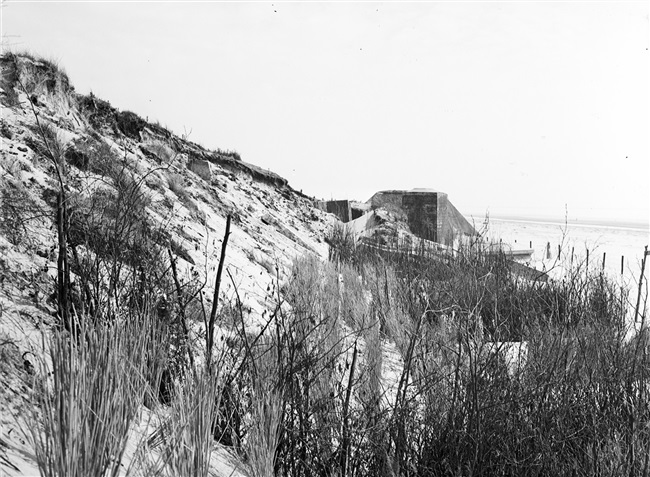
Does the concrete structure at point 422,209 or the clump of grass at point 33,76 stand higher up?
the clump of grass at point 33,76

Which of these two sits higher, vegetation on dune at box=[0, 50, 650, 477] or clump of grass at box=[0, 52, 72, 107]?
clump of grass at box=[0, 52, 72, 107]

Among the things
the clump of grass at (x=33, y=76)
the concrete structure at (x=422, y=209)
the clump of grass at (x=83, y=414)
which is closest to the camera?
the clump of grass at (x=83, y=414)

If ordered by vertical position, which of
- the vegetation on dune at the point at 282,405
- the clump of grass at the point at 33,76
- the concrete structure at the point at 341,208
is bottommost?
the vegetation on dune at the point at 282,405

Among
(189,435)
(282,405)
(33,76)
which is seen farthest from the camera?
(33,76)

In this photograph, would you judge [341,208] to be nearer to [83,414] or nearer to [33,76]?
[33,76]

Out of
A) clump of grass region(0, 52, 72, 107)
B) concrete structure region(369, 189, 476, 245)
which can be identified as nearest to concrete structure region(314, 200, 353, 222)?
concrete structure region(369, 189, 476, 245)

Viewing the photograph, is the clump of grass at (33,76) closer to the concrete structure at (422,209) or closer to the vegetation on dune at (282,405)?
the vegetation on dune at (282,405)

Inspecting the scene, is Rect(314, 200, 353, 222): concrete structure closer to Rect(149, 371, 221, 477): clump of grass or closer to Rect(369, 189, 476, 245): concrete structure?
Rect(369, 189, 476, 245): concrete structure

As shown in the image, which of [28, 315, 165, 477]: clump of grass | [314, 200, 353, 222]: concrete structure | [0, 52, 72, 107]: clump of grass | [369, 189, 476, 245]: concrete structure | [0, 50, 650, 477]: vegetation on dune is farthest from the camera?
[314, 200, 353, 222]: concrete structure

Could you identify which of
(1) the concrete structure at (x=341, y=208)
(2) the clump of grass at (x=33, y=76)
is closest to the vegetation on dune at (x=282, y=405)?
(2) the clump of grass at (x=33, y=76)

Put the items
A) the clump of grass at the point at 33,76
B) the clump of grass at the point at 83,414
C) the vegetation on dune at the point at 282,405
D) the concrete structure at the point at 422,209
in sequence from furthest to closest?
the concrete structure at the point at 422,209 < the clump of grass at the point at 33,76 < the vegetation on dune at the point at 282,405 < the clump of grass at the point at 83,414

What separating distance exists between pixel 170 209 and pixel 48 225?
11.4ft

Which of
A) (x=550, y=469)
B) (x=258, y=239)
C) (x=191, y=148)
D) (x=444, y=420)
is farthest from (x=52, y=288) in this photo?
(x=191, y=148)

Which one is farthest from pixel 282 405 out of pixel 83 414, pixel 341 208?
pixel 341 208
